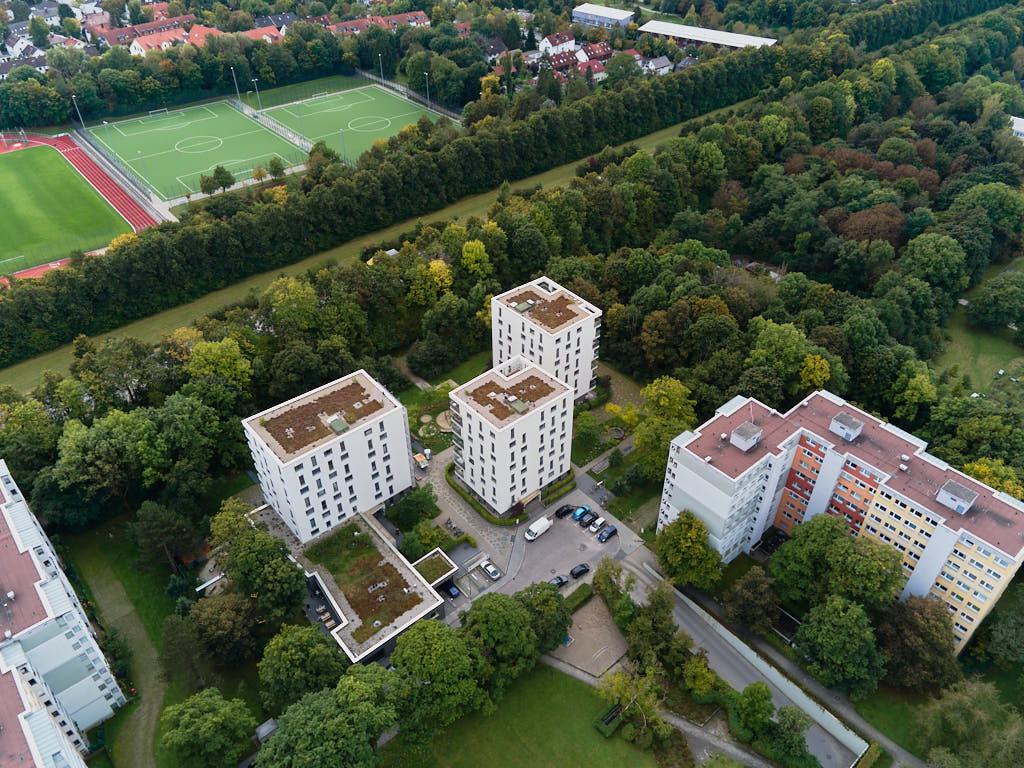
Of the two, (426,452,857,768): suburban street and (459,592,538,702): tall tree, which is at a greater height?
(459,592,538,702): tall tree

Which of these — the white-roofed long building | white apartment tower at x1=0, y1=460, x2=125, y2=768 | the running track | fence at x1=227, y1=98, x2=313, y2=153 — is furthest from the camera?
the white-roofed long building

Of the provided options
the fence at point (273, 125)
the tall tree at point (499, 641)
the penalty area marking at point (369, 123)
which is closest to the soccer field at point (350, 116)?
the penalty area marking at point (369, 123)

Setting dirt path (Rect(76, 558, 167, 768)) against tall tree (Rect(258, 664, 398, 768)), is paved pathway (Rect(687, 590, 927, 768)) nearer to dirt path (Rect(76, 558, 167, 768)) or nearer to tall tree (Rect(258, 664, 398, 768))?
tall tree (Rect(258, 664, 398, 768))

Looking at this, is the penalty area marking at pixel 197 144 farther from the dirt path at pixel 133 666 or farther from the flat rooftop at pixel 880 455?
the flat rooftop at pixel 880 455

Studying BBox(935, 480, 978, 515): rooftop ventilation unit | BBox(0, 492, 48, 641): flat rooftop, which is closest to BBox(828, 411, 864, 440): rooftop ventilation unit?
BBox(935, 480, 978, 515): rooftop ventilation unit

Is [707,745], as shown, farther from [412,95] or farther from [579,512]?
[412,95]

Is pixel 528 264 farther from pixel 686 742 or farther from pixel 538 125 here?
pixel 686 742

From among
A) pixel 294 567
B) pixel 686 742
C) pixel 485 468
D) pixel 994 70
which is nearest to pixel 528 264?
pixel 485 468
